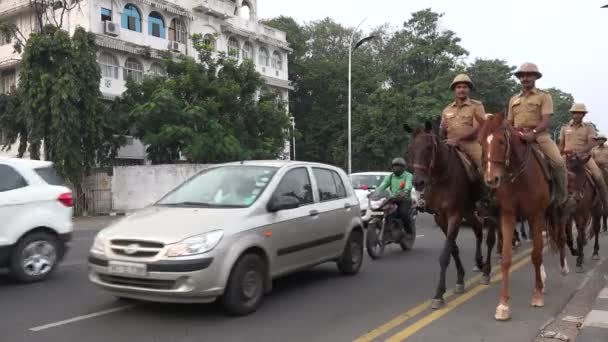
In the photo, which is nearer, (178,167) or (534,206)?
(534,206)

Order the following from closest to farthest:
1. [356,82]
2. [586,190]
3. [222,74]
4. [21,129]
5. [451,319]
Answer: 1. [451,319]
2. [586,190]
3. [21,129]
4. [222,74]
5. [356,82]

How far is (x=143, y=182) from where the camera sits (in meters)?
24.7

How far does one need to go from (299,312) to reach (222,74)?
2165 cm

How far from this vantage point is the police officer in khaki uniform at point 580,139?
895 centimetres

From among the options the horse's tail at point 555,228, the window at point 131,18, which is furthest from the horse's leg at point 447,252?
the window at point 131,18

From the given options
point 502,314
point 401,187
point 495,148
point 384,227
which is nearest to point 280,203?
point 495,148

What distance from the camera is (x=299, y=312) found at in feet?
20.3

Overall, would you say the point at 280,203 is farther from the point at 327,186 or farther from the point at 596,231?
the point at 596,231

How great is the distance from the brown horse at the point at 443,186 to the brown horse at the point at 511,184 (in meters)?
→ 0.59

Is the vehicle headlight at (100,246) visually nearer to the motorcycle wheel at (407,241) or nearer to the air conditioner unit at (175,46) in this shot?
the motorcycle wheel at (407,241)

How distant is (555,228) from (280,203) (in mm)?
3998

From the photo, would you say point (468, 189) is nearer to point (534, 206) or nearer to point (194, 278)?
point (534, 206)

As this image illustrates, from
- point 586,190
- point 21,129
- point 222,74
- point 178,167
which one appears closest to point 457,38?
point 222,74

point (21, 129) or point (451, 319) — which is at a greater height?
point (21, 129)
